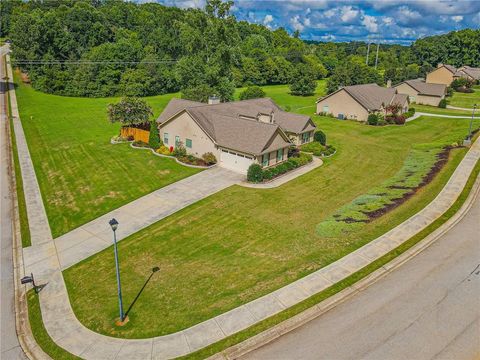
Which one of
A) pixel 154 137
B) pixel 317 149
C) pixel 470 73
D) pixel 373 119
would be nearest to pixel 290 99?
pixel 373 119

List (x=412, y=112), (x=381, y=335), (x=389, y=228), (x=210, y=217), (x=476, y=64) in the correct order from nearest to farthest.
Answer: (x=381, y=335), (x=389, y=228), (x=210, y=217), (x=412, y=112), (x=476, y=64)

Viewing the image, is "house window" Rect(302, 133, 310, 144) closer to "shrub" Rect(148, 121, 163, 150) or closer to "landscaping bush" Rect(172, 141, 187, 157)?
"landscaping bush" Rect(172, 141, 187, 157)

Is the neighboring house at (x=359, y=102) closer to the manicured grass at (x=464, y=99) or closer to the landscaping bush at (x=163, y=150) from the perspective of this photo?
the manicured grass at (x=464, y=99)

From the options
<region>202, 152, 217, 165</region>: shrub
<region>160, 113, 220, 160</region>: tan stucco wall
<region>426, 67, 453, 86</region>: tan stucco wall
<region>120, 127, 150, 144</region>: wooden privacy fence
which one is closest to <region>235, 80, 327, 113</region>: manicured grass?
<region>426, 67, 453, 86</region>: tan stucco wall

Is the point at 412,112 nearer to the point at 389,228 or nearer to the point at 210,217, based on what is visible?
the point at 389,228

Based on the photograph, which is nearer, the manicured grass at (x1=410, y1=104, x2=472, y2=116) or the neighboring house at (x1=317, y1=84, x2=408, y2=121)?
the neighboring house at (x1=317, y1=84, x2=408, y2=121)

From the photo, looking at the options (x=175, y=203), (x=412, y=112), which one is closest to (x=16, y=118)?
(x=175, y=203)
